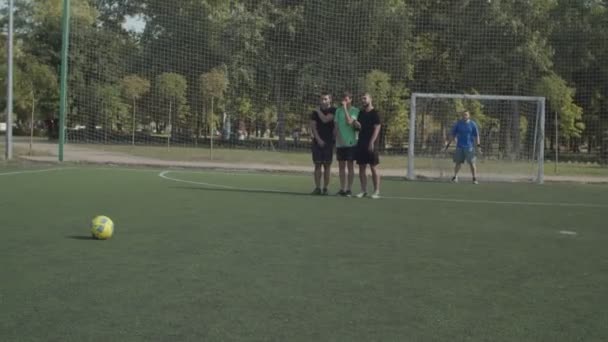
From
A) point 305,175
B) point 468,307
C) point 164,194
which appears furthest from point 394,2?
point 468,307

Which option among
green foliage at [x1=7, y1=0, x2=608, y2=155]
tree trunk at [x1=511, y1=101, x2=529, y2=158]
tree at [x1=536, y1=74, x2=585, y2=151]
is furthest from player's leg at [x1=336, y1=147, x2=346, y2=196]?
→ tree at [x1=536, y1=74, x2=585, y2=151]

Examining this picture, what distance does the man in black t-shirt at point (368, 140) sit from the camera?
11953 millimetres

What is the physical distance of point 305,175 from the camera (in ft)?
61.0

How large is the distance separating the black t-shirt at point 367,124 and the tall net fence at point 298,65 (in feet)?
44.3

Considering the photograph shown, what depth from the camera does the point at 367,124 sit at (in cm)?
1205

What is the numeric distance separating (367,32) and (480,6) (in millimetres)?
6046

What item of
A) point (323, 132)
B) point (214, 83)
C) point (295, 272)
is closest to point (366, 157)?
point (323, 132)

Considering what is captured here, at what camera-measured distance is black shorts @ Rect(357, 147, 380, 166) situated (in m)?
11.9

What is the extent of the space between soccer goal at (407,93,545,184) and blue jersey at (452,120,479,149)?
1.65 metres

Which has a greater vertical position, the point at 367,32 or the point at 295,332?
the point at 367,32

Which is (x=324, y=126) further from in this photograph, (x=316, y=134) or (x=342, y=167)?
(x=342, y=167)

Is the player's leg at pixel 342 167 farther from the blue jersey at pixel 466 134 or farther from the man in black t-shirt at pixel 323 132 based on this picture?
Result: the blue jersey at pixel 466 134

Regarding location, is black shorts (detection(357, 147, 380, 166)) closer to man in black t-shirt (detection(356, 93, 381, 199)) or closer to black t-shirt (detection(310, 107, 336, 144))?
man in black t-shirt (detection(356, 93, 381, 199))

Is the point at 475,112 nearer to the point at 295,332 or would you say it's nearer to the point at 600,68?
the point at 600,68
